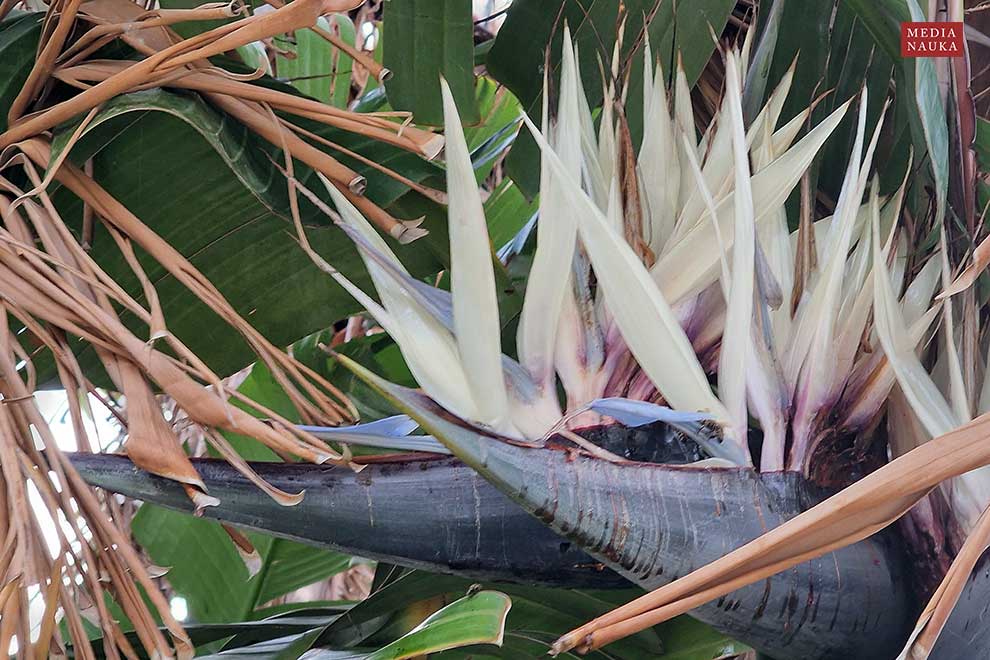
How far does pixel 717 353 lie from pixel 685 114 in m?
0.12

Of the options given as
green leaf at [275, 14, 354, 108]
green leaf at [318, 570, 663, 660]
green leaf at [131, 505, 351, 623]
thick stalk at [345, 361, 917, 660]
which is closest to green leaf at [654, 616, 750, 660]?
green leaf at [318, 570, 663, 660]

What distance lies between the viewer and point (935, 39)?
30 centimetres

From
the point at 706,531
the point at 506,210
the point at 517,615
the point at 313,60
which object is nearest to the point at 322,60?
the point at 313,60

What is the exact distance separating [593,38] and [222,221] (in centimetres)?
20

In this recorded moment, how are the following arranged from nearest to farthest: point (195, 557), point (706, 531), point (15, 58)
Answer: point (706, 531)
point (15, 58)
point (195, 557)

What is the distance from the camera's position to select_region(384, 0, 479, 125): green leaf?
1.39 feet

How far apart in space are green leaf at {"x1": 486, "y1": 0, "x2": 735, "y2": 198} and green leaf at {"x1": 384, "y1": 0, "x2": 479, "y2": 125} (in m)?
0.02

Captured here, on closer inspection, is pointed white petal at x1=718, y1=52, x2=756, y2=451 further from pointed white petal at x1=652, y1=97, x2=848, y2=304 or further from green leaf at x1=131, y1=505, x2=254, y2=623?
green leaf at x1=131, y1=505, x2=254, y2=623

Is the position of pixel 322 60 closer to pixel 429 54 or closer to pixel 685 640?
pixel 429 54

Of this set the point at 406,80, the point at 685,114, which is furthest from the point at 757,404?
the point at 406,80

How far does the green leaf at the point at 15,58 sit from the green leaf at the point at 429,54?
156 millimetres

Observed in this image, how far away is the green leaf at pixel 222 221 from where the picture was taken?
373mm

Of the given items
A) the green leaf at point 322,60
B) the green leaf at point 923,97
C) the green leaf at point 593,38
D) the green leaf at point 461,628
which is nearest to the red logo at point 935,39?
the green leaf at point 923,97

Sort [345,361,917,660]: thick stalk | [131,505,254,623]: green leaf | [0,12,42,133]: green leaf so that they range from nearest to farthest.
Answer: [345,361,917,660]: thick stalk → [0,12,42,133]: green leaf → [131,505,254,623]: green leaf
